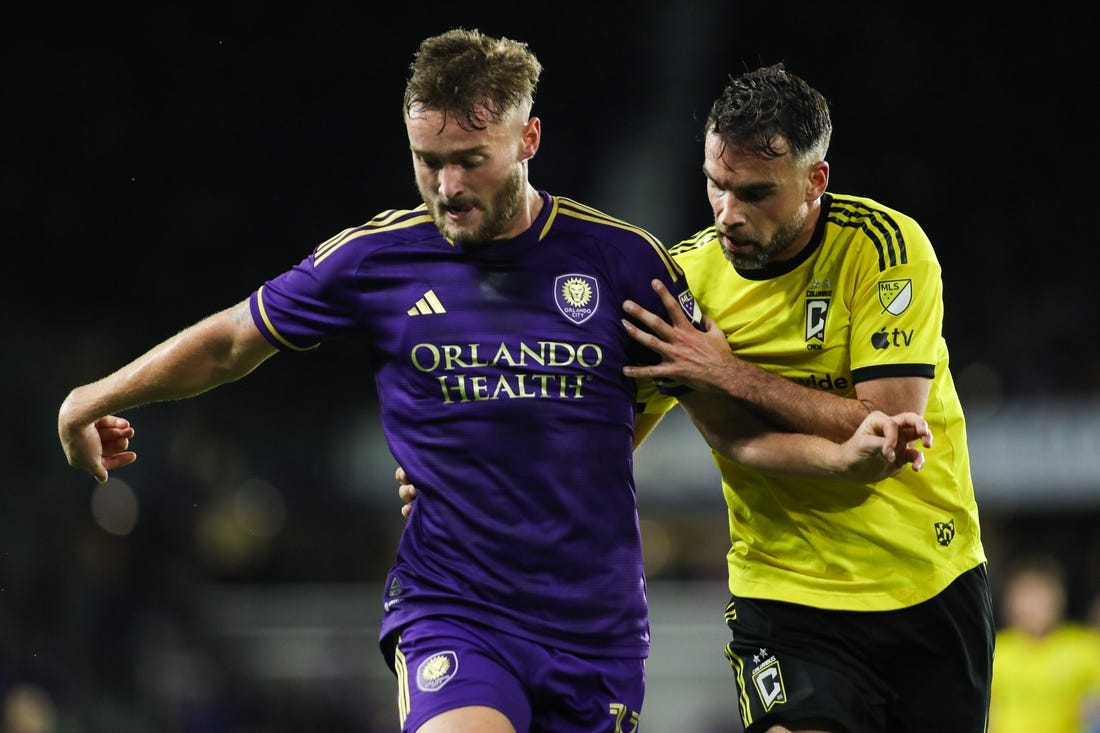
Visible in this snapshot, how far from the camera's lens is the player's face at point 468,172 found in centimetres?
340

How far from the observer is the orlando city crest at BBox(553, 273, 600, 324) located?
11.6 ft

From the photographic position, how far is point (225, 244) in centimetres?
1645

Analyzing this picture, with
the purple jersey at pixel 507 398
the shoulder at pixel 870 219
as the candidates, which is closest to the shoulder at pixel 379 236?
the purple jersey at pixel 507 398

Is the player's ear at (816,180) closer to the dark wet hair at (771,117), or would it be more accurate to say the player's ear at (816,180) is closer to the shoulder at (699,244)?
the dark wet hair at (771,117)

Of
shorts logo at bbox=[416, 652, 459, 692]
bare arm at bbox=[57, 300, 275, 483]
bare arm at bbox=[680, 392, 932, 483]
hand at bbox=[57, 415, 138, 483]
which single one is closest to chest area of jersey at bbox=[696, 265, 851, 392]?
bare arm at bbox=[680, 392, 932, 483]

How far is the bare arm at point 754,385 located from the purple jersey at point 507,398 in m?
0.07

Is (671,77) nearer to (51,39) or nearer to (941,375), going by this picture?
(51,39)

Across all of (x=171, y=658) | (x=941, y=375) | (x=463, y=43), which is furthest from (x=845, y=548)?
(x=171, y=658)

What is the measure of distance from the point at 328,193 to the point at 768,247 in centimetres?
1421

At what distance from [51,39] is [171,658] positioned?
851 centimetres

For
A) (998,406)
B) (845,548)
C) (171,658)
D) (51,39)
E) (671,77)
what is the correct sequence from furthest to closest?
(671,77), (51,39), (998,406), (171,658), (845,548)

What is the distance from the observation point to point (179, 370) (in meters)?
3.72

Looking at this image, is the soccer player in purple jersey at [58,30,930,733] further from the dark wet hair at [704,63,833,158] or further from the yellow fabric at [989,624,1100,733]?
→ the yellow fabric at [989,624,1100,733]

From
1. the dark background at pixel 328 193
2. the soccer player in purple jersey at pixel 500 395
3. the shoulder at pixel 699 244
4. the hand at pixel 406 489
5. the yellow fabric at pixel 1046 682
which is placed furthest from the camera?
the dark background at pixel 328 193
